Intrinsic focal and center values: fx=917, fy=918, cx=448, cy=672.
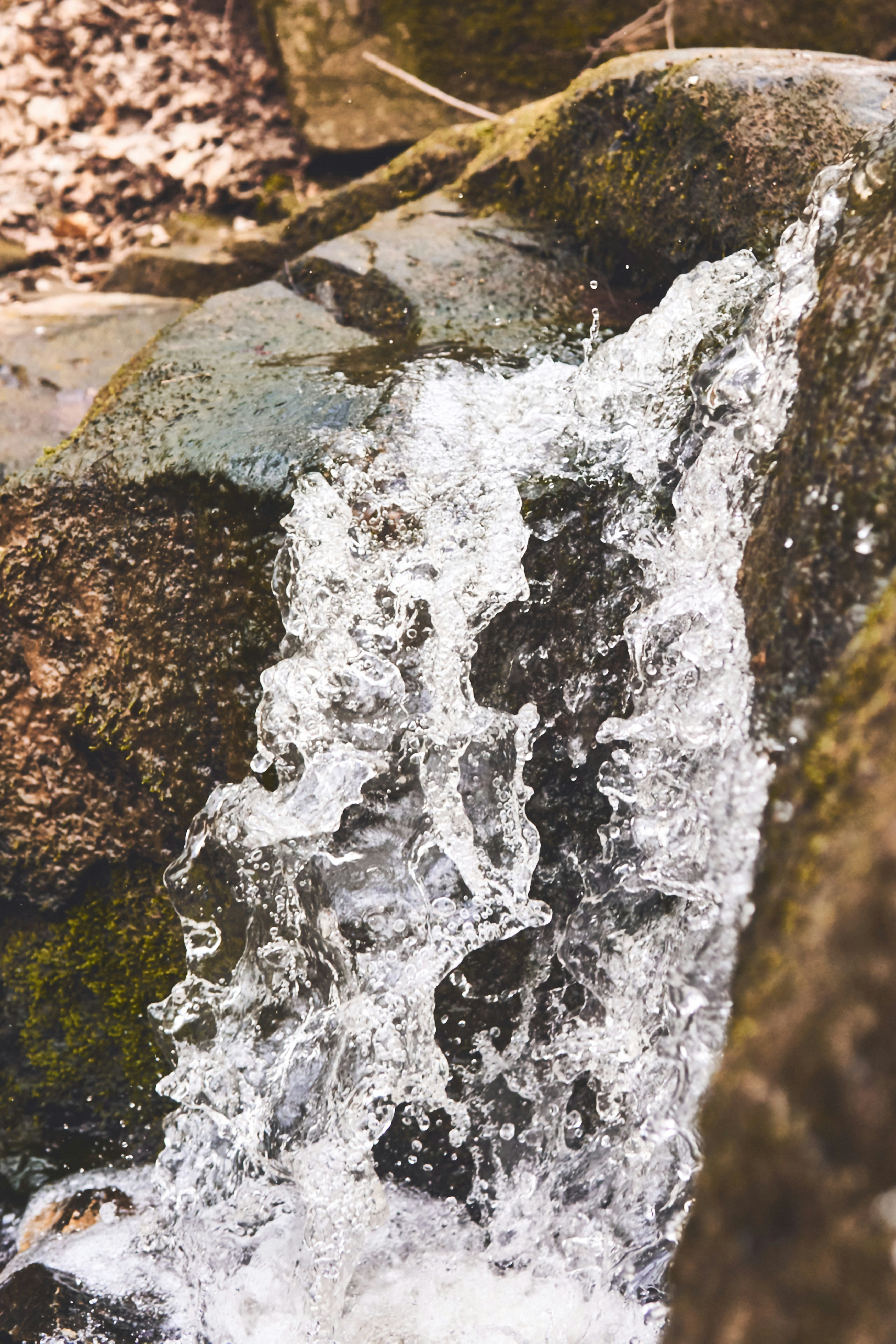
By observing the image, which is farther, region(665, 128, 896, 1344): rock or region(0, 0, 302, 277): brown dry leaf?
region(0, 0, 302, 277): brown dry leaf

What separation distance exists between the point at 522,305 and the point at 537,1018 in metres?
1.82

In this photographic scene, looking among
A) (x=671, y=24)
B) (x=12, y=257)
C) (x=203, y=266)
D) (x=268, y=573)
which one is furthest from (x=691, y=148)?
(x=12, y=257)

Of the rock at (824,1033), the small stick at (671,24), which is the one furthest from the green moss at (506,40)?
the rock at (824,1033)

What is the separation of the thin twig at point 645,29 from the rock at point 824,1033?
3.48 m

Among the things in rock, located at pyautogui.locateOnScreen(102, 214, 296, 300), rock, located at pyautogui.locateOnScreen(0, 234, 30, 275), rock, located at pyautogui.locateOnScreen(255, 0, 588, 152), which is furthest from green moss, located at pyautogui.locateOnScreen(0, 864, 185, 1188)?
rock, located at pyautogui.locateOnScreen(0, 234, 30, 275)

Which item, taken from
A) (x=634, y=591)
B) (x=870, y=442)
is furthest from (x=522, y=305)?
(x=870, y=442)

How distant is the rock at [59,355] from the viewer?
2.96m

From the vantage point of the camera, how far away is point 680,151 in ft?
7.74

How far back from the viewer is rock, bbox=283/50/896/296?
219cm

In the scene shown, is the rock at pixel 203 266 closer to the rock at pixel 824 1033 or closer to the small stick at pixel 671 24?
the small stick at pixel 671 24

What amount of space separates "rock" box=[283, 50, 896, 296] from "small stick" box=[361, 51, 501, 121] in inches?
51.8

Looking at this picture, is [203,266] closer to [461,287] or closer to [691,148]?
[461,287]

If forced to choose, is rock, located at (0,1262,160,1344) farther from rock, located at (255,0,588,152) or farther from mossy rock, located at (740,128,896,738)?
rock, located at (255,0,588,152)

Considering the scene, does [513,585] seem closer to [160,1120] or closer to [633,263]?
[633,263]
